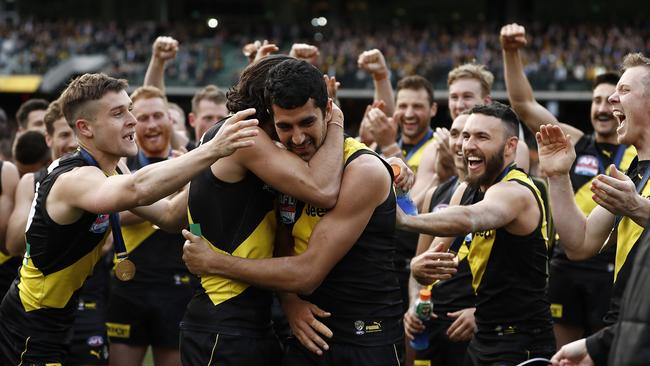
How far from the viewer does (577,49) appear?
32.0m

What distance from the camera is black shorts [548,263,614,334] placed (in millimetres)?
7387

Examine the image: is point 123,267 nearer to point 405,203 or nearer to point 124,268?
point 124,268

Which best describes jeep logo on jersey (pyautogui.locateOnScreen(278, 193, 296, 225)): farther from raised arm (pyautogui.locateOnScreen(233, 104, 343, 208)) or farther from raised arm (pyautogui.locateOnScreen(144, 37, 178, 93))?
raised arm (pyautogui.locateOnScreen(144, 37, 178, 93))

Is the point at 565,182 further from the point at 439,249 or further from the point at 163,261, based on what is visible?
the point at 163,261

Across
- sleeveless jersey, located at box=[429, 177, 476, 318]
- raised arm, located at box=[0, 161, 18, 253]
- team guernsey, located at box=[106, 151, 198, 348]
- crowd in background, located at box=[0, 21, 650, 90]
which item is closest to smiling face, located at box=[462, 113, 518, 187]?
sleeveless jersey, located at box=[429, 177, 476, 318]

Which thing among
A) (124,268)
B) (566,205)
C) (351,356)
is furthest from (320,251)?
(124,268)

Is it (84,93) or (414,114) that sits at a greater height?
(84,93)

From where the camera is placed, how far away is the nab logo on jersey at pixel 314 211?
4234 millimetres

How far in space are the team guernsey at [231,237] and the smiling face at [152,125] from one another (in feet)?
8.60

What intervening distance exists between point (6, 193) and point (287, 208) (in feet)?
10.2

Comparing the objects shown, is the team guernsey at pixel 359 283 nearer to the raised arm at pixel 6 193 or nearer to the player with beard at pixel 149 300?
the player with beard at pixel 149 300

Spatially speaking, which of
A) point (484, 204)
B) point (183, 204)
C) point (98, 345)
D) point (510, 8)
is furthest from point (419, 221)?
point (510, 8)

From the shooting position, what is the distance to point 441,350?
20.0 feet

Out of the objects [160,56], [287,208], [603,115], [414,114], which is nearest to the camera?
[287,208]
